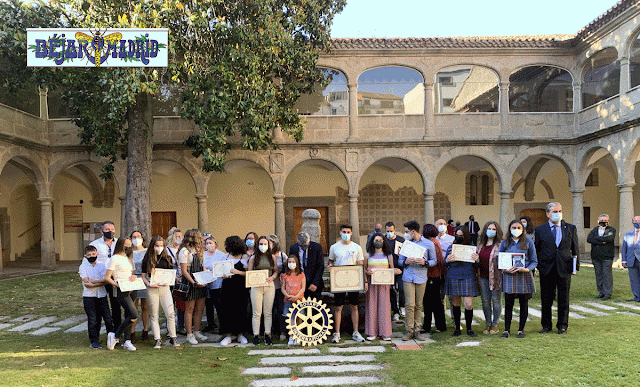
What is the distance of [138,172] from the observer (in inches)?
483

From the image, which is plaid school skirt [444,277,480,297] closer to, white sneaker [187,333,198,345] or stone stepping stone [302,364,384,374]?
stone stepping stone [302,364,384,374]

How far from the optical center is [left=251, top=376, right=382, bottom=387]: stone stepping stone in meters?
4.68

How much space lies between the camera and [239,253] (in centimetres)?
656

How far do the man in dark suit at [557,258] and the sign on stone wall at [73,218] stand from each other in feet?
58.0

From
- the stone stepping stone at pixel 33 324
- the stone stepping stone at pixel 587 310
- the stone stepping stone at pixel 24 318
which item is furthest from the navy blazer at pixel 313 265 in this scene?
the stone stepping stone at pixel 24 318

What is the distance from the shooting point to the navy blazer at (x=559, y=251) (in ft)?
20.9

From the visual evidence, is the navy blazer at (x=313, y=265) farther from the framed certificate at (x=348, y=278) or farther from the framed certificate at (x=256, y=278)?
the framed certificate at (x=256, y=278)

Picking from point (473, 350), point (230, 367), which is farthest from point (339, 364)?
point (473, 350)

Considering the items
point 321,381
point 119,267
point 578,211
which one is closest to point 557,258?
point 321,381

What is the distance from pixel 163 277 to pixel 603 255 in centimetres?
782

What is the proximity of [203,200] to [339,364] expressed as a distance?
11.7 meters

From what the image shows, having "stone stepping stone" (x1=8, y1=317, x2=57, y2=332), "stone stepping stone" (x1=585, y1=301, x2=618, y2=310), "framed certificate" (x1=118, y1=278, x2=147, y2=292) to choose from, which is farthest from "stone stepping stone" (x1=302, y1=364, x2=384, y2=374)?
"stone stepping stone" (x1=585, y1=301, x2=618, y2=310)

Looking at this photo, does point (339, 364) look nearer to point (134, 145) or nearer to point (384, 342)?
point (384, 342)

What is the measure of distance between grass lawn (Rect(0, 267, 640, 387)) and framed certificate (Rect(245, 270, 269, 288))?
0.79 metres
